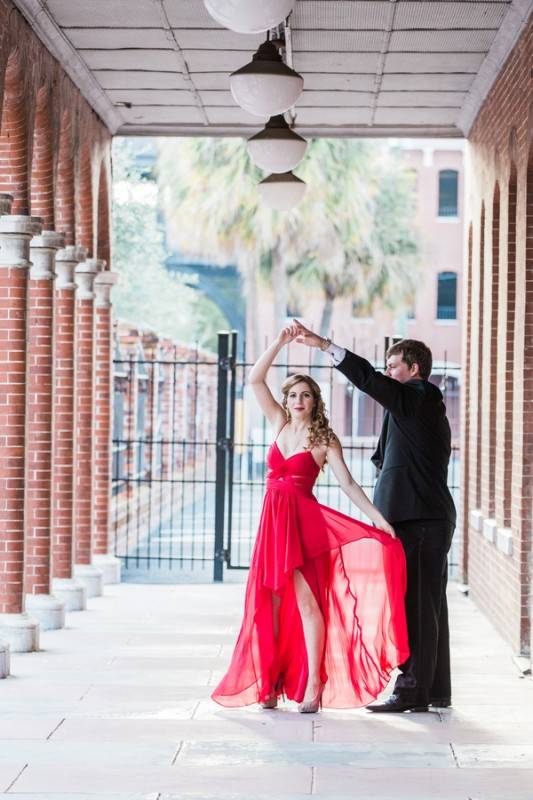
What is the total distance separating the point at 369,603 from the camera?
8.00 meters

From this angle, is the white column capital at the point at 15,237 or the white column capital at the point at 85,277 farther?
the white column capital at the point at 85,277

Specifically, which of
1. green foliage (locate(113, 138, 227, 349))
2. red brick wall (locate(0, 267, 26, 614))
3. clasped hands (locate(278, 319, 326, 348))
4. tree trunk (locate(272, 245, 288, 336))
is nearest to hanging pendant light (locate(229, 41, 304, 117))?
clasped hands (locate(278, 319, 326, 348))

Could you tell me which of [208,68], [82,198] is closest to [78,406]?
[82,198]

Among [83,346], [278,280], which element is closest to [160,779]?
[83,346]

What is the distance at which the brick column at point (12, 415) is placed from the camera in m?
9.89

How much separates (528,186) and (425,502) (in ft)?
11.0

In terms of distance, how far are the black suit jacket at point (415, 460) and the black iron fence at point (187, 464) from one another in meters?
1.66

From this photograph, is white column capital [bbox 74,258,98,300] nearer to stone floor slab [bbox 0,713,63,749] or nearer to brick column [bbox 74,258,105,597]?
brick column [bbox 74,258,105,597]

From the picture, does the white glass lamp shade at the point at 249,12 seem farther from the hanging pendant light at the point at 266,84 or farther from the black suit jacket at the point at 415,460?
the black suit jacket at the point at 415,460

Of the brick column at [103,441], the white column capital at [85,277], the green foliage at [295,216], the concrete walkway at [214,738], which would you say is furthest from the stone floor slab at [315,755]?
the green foliage at [295,216]

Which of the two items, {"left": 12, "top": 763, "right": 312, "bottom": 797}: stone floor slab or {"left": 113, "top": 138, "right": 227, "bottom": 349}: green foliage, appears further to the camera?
{"left": 113, "top": 138, "right": 227, "bottom": 349}: green foliage

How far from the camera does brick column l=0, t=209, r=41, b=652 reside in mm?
9891

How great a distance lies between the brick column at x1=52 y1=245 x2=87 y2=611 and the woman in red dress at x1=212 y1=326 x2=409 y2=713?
4.70 m

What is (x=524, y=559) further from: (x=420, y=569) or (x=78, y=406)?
(x=78, y=406)
